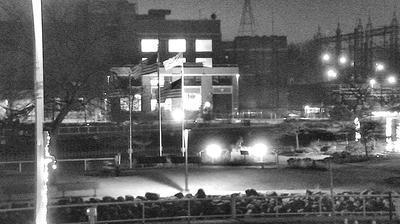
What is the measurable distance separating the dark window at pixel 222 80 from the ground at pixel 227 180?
169 feet

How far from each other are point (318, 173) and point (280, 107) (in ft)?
222

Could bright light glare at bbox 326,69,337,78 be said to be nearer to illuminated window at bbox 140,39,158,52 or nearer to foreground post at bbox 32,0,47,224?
illuminated window at bbox 140,39,158,52

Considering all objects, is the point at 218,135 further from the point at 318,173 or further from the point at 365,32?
the point at 365,32

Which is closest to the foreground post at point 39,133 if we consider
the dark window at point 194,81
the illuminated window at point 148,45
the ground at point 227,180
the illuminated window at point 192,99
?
the ground at point 227,180

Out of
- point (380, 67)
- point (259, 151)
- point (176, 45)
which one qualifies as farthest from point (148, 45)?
point (259, 151)

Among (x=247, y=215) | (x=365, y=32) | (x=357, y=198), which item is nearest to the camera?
(x=247, y=215)

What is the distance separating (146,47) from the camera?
101 meters

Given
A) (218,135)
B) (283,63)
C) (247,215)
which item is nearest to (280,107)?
(283,63)

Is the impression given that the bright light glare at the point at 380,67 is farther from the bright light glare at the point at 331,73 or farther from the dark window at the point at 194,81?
the dark window at the point at 194,81

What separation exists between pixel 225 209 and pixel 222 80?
67.4 metres

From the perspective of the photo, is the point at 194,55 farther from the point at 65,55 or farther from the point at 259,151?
the point at 65,55

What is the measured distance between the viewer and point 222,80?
294 ft

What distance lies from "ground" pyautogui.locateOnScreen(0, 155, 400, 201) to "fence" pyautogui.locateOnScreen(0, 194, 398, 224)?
4.99 metres

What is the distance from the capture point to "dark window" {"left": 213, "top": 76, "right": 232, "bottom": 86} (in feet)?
292
